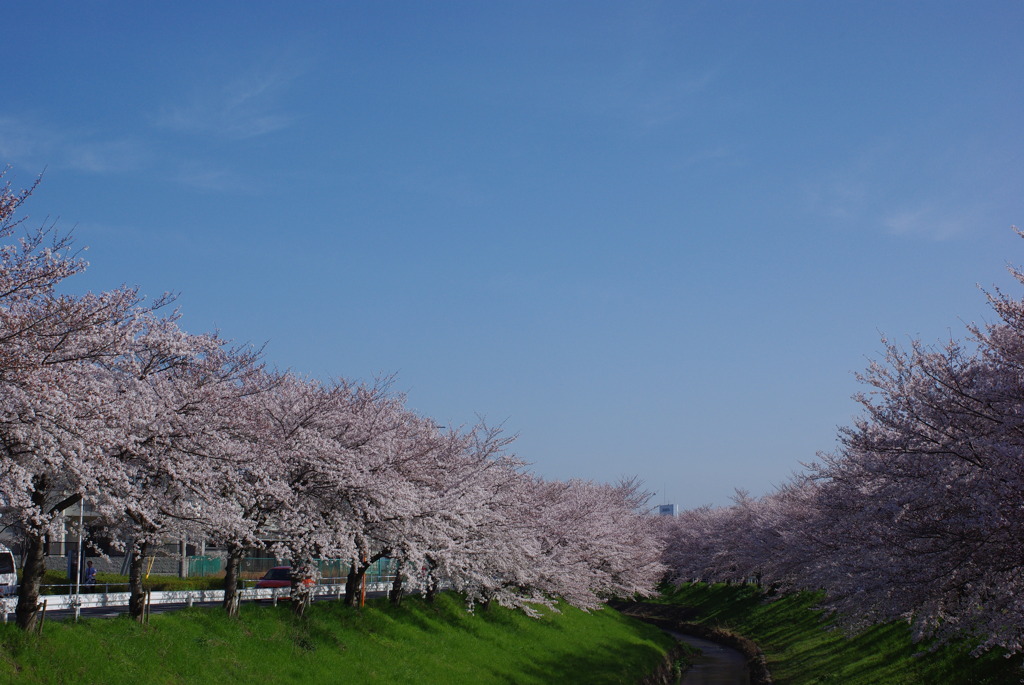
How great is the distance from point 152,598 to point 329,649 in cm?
547

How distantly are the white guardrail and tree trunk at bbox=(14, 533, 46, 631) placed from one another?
257mm

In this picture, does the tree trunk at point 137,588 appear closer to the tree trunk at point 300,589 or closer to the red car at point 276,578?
the tree trunk at point 300,589

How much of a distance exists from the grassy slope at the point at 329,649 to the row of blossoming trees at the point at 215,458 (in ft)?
4.02

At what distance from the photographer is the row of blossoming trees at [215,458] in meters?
14.1

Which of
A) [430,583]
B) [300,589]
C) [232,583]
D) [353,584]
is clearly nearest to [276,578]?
[353,584]

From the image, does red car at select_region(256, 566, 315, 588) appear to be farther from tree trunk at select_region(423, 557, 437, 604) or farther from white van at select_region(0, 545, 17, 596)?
white van at select_region(0, 545, 17, 596)

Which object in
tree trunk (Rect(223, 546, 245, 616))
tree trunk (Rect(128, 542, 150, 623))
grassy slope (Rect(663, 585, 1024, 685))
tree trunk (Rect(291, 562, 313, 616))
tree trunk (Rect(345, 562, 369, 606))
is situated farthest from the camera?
tree trunk (Rect(345, 562, 369, 606))

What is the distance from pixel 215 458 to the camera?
19.8 meters

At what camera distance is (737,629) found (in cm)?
6662

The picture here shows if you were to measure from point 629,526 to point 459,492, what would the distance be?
40.8m

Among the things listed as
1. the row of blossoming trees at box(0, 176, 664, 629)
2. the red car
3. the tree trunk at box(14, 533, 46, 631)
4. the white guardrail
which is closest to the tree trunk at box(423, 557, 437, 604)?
the row of blossoming trees at box(0, 176, 664, 629)

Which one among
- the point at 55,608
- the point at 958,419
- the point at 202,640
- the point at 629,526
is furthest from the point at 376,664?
the point at 629,526

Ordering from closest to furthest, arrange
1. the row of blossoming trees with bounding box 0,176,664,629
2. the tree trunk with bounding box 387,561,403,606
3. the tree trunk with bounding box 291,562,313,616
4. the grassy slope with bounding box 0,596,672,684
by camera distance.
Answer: the row of blossoming trees with bounding box 0,176,664,629 → the grassy slope with bounding box 0,596,672,684 → the tree trunk with bounding box 291,562,313,616 → the tree trunk with bounding box 387,561,403,606

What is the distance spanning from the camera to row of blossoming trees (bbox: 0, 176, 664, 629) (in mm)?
14148
